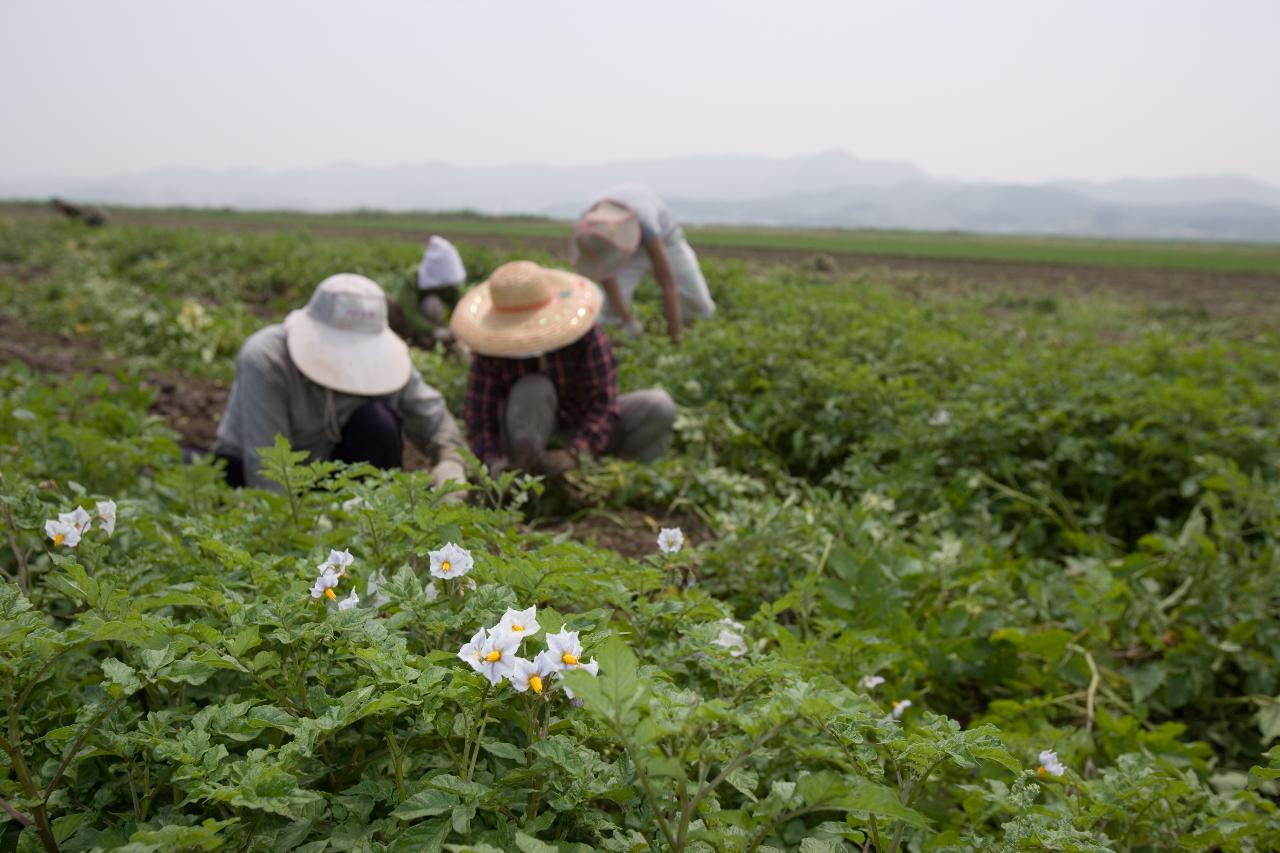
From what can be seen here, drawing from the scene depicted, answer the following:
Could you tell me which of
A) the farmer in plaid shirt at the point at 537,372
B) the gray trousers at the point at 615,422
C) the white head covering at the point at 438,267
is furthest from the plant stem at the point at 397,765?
the white head covering at the point at 438,267

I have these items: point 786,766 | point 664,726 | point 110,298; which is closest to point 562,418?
point 786,766

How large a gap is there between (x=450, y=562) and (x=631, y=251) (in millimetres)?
4314

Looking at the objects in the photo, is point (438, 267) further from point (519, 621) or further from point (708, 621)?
point (519, 621)

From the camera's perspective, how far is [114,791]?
1.23m

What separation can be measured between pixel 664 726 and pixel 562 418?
11.2 feet

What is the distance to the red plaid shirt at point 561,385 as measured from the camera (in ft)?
13.1

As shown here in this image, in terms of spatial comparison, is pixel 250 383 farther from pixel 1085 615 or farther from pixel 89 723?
pixel 1085 615

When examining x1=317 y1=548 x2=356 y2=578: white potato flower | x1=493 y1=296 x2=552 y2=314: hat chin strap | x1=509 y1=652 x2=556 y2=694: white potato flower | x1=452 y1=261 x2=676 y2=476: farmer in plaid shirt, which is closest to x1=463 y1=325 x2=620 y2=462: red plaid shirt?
x1=452 y1=261 x2=676 y2=476: farmer in plaid shirt

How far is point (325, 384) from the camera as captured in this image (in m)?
3.23

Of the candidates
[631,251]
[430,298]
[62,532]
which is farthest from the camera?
[430,298]

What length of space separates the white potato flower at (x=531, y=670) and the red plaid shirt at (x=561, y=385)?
2.90 metres

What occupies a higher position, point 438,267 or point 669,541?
point 438,267

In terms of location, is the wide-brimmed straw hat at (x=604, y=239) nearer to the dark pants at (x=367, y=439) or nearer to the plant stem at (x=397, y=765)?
the dark pants at (x=367, y=439)

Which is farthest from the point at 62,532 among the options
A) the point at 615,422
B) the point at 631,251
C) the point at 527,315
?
the point at 631,251
